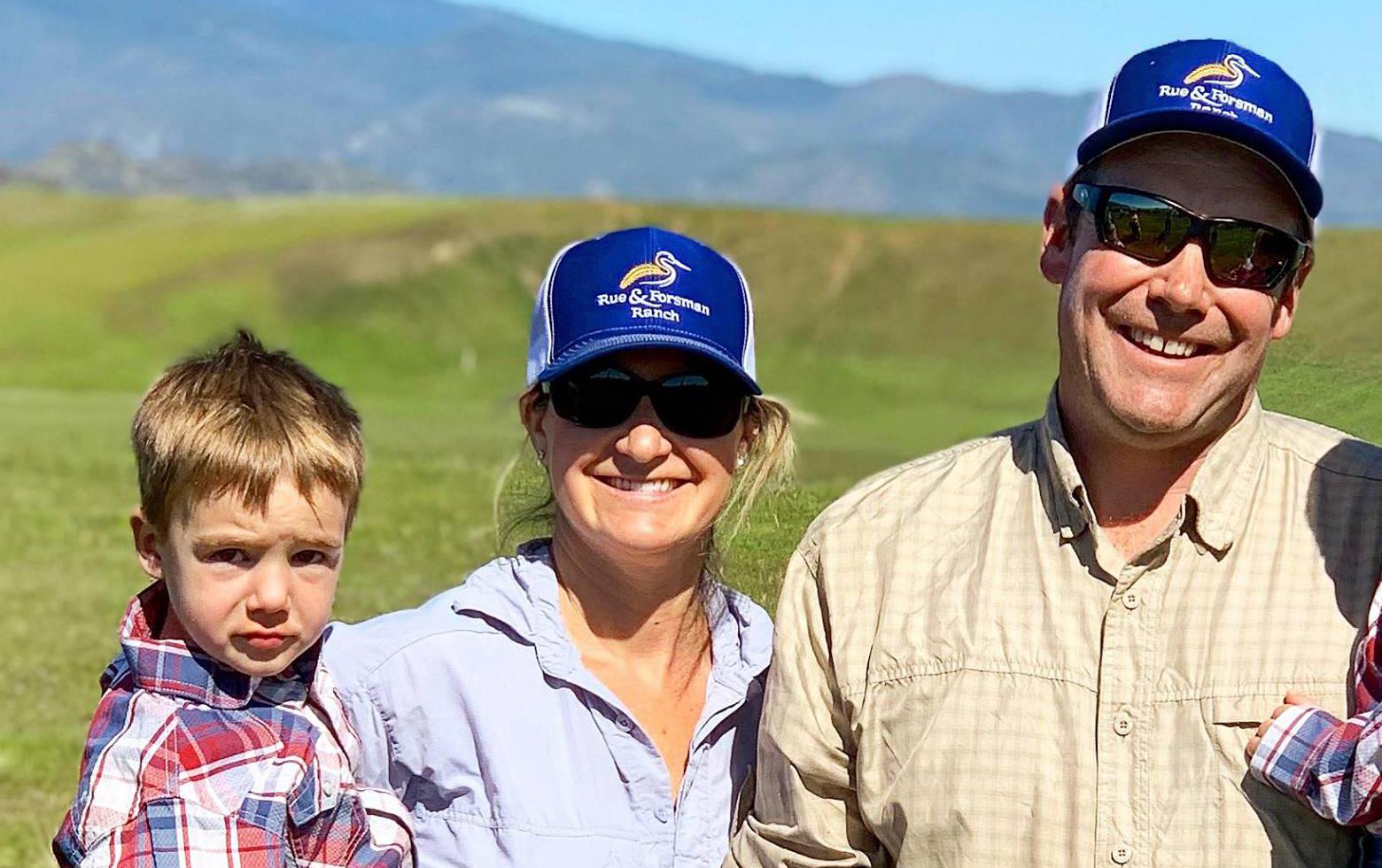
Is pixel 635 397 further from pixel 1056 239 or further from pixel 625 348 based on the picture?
pixel 1056 239

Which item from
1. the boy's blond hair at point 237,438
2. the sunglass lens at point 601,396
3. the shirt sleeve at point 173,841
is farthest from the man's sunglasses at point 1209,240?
the shirt sleeve at point 173,841

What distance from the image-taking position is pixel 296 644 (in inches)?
124

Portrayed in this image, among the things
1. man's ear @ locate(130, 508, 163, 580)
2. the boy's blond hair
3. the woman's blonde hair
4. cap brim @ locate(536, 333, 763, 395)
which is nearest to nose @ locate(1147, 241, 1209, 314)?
cap brim @ locate(536, 333, 763, 395)

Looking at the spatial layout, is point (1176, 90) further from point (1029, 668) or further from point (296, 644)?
point (296, 644)

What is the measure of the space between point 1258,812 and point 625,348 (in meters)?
1.45

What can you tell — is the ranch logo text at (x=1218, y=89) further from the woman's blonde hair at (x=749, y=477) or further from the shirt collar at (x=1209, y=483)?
the woman's blonde hair at (x=749, y=477)

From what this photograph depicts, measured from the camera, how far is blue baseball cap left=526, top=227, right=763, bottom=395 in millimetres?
3504

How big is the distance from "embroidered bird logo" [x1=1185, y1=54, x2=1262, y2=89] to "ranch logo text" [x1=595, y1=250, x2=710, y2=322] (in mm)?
1072

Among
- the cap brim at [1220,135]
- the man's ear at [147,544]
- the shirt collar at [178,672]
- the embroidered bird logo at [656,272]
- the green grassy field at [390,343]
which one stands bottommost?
the shirt collar at [178,672]

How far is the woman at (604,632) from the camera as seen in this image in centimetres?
342

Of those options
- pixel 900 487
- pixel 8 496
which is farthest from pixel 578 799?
pixel 8 496

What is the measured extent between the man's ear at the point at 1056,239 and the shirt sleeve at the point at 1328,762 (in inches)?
35.0

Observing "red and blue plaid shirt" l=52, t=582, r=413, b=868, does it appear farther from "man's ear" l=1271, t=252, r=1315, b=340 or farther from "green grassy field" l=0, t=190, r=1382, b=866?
"green grassy field" l=0, t=190, r=1382, b=866

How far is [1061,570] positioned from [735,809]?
91 cm
